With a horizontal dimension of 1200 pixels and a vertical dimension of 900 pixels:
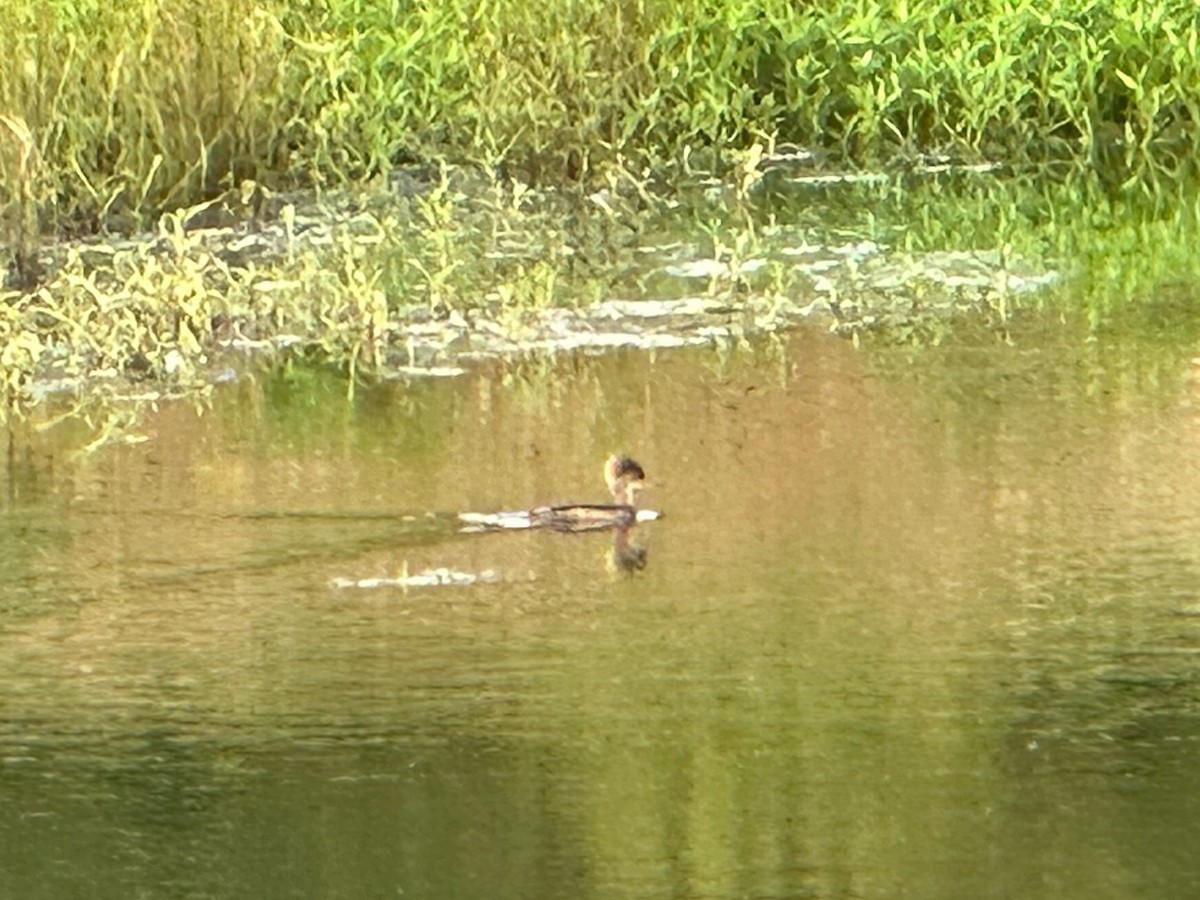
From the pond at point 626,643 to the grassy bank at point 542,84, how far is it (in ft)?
7.23

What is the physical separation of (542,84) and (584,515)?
5.07 m

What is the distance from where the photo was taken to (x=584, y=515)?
6824 mm

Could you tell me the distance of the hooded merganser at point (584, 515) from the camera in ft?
22.3

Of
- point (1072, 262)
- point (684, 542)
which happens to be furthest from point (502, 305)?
point (684, 542)

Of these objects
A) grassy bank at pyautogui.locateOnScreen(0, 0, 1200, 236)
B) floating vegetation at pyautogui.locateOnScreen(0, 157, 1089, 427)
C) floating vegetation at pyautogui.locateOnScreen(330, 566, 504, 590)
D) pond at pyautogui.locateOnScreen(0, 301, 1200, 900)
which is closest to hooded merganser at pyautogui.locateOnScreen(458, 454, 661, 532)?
pond at pyautogui.locateOnScreen(0, 301, 1200, 900)

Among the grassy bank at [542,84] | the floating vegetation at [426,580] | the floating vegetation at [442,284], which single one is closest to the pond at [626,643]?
the floating vegetation at [426,580]

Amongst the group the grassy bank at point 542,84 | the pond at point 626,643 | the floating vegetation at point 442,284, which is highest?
the grassy bank at point 542,84

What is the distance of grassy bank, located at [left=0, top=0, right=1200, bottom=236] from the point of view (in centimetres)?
1041

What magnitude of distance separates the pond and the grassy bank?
2203 mm

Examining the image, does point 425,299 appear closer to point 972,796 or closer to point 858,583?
point 858,583

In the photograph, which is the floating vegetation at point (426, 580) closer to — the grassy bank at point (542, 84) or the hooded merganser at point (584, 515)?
the hooded merganser at point (584, 515)

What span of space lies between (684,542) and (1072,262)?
3.65m

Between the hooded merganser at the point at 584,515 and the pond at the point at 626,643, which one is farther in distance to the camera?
the hooded merganser at the point at 584,515

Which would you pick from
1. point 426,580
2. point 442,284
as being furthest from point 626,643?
point 442,284
